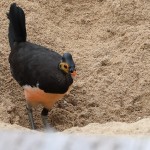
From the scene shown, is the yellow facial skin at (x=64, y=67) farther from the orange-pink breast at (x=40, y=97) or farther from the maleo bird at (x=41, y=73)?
the orange-pink breast at (x=40, y=97)

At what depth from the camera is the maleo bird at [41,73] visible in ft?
9.67

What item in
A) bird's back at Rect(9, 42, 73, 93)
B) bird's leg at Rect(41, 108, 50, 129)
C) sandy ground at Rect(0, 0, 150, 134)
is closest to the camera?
bird's back at Rect(9, 42, 73, 93)

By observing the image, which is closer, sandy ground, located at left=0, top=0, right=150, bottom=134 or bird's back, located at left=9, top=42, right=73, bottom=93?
bird's back, located at left=9, top=42, right=73, bottom=93

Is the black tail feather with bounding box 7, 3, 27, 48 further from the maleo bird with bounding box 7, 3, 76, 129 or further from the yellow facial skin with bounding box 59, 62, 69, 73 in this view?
the yellow facial skin with bounding box 59, 62, 69, 73

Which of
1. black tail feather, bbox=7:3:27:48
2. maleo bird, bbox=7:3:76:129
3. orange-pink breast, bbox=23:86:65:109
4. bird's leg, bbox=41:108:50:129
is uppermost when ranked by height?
black tail feather, bbox=7:3:27:48

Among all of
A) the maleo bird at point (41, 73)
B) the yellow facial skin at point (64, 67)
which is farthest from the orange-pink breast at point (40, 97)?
the yellow facial skin at point (64, 67)

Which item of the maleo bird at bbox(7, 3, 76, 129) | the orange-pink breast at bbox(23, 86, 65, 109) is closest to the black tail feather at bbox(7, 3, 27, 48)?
the maleo bird at bbox(7, 3, 76, 129)

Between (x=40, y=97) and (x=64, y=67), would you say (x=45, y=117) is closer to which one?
(x=40, y=97)

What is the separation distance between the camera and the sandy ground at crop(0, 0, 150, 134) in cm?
335

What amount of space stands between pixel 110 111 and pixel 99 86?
32cm

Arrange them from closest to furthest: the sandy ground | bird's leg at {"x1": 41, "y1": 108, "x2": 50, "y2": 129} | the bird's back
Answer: the bird's back, bird's leg at {"x1": 41, "y1": 108, "x2": 50, "y2": 129}, the sandy ground

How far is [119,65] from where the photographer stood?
148 inches

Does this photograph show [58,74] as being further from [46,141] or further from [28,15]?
[46,141]

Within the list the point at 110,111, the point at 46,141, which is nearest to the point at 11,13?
the point at 110,111
